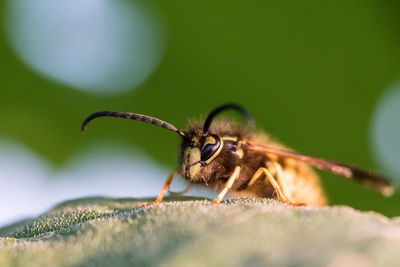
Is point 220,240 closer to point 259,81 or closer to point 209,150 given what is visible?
point 209,150

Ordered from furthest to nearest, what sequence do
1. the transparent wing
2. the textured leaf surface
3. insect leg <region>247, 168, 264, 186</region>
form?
1. insect leg <region>247, 168, 264, 186</region>
2. the transparent wing
3. the textured leaf surface

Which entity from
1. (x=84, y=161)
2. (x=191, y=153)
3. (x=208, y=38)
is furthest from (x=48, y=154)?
(x=191, y=153)

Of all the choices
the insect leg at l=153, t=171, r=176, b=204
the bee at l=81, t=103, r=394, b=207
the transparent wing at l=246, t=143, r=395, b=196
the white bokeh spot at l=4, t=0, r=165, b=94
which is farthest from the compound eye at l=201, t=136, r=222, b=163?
the white bokeh spot at l=4, t=0, r=165, b=94

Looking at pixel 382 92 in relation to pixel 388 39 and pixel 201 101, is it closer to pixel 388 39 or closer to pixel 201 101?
pixel 388 39

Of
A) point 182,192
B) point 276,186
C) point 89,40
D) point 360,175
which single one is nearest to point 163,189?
point 182,192

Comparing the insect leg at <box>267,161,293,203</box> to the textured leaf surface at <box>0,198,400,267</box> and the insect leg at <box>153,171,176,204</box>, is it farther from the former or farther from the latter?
the textured leaf surface at <box>0,198,400,267</box>

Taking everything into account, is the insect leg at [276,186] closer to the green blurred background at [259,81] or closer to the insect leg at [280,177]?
the insect leg at [280,177]
